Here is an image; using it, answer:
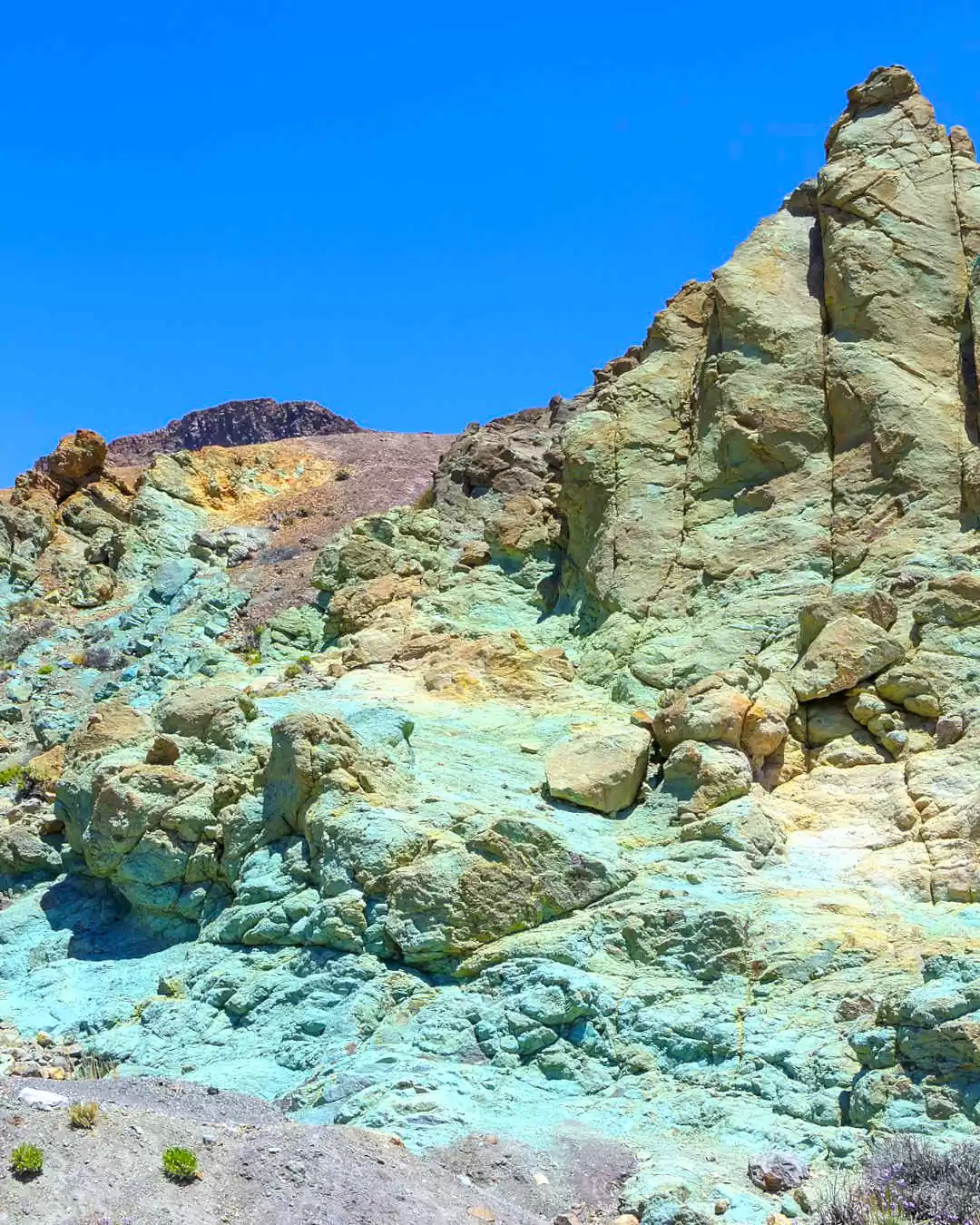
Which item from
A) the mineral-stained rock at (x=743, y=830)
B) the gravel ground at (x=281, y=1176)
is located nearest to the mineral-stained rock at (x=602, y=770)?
the mineral-stained rock at (x=743, y=830)

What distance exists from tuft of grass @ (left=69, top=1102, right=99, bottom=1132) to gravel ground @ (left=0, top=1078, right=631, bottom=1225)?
0.05 meters

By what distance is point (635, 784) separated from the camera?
1597 centimetres

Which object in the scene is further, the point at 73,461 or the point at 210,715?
the point at 73,461

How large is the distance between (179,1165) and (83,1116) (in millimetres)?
1066

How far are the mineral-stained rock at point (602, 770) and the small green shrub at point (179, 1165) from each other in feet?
22.9

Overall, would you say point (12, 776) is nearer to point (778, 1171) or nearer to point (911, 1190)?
point (778, 1171)

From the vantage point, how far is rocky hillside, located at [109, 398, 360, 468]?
→ 7319 centimetres

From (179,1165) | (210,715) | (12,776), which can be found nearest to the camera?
(179,1165)

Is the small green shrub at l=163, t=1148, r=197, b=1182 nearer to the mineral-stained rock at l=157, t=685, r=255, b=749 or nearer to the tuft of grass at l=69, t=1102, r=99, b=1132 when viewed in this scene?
the tuft of grass at l=69, t=1102, r=99, b=1132

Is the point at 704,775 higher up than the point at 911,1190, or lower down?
higher up

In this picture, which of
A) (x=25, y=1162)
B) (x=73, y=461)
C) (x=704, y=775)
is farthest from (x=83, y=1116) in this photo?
(x=73, y=461)

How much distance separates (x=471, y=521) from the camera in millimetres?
27156

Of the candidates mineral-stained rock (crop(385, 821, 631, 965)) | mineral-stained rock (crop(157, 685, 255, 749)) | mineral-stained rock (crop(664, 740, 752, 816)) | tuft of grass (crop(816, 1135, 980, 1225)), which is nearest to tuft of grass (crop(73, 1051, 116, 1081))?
mineral-stained rock (crop(385, 821, 631, 965))

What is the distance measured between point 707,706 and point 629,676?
307 cm
